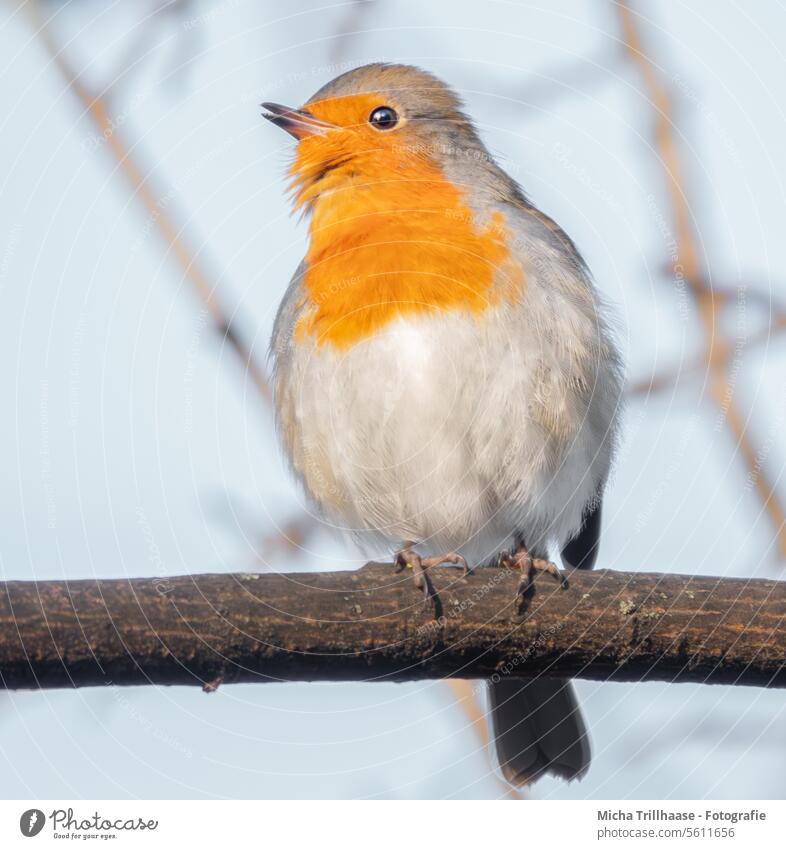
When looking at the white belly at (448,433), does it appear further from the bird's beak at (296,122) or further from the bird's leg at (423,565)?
the bird's beak at (296,122)

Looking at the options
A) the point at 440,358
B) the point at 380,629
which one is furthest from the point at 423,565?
the point at 440,358

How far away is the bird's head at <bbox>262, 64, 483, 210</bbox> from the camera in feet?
14.5

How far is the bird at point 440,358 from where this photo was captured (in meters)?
3.96

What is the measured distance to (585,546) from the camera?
521 centimetres

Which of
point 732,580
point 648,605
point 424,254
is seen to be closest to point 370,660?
point 648,605

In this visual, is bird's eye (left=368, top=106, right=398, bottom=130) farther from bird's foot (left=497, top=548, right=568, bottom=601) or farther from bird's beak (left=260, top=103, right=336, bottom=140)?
bird's foot (left=497, top=548, right=568, bottom=601)

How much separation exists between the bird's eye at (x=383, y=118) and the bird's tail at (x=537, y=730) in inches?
93.8

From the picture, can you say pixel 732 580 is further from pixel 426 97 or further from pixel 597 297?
pixel 426 97

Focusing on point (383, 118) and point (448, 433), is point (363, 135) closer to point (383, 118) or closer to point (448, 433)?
point (383, 118)

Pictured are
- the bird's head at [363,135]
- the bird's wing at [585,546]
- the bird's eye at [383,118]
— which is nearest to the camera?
the bird's head at [363,135]

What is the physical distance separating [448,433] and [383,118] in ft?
4.67

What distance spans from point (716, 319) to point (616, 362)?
82 centimetres

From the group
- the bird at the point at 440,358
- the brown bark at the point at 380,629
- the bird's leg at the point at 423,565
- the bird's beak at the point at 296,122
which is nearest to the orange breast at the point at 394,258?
the bird at the point at 440,358

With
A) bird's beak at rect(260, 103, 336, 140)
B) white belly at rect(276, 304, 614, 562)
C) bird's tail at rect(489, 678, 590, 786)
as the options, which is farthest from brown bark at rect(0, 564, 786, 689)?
bird's beak at rect(260, 103, 336, 140)
